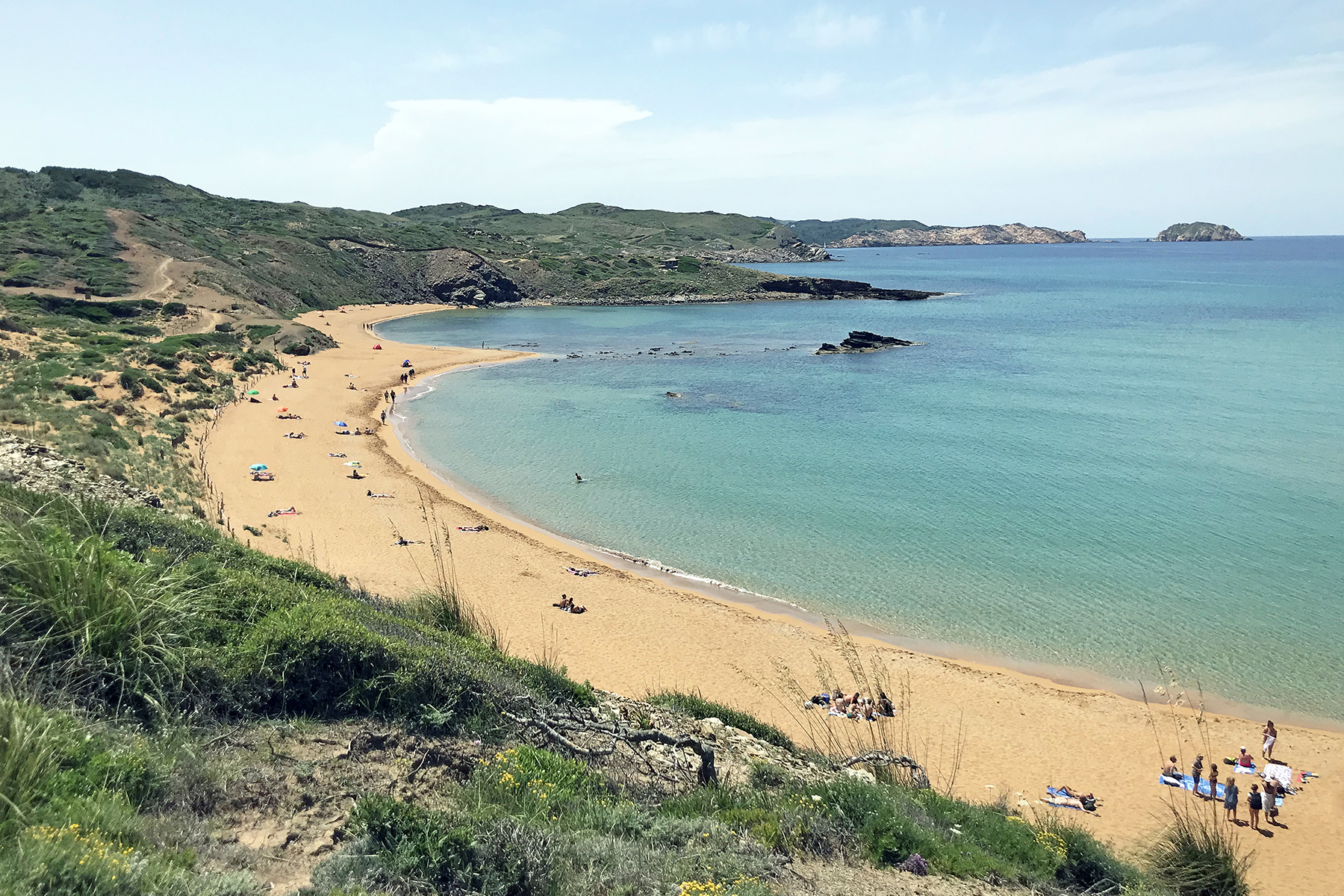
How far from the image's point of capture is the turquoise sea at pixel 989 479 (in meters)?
19.3

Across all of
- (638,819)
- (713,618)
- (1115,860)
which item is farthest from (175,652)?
(713,618)

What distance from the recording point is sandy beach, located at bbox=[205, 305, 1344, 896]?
43.3ft

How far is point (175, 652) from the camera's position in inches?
284

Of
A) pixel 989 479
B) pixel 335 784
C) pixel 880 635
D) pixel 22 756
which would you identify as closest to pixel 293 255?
pixel 989 479

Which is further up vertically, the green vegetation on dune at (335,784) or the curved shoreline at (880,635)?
the green vegetation on dune at (335,784)

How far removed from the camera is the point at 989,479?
30312 millimetres

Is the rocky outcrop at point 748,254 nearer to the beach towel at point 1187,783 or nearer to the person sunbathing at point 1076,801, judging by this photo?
the beach towel at point 1187,783

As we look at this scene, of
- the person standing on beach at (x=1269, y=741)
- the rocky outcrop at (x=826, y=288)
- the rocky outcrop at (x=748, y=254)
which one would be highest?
the rocky outcrop at (x=748, y=254)

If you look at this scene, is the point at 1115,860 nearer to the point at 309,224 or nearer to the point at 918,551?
the point at 918,551

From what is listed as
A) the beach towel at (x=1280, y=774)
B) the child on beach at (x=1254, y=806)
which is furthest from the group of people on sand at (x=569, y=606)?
the beach towel at (x=1280, y=774)

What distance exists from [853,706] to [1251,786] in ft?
23.3

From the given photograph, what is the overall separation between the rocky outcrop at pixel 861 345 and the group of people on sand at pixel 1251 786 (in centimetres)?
5156

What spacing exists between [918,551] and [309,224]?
115823 mm

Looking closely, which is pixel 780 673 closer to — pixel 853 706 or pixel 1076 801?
pixel 853 706
